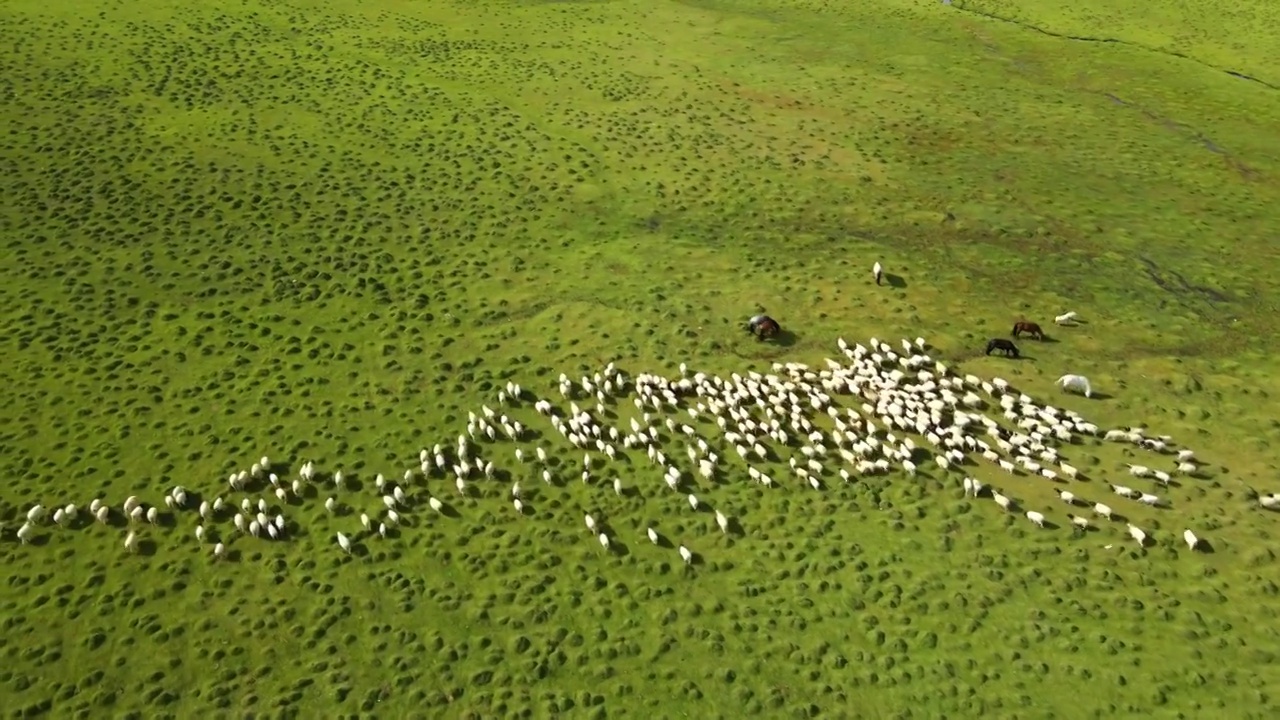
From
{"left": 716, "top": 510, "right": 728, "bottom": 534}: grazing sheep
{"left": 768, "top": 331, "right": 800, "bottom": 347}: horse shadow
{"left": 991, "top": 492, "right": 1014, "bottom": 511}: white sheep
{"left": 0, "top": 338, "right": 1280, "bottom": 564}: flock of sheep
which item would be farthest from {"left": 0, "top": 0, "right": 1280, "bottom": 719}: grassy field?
{"left": 716, "top": 510, "right": 728, "bottom": 534}: grazing sheep

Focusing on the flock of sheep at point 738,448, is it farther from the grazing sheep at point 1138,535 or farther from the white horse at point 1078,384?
the white horse at point 1078,384

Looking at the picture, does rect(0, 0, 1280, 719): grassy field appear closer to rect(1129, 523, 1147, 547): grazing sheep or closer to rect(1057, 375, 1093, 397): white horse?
rect(1057, 375, 1093, 397): white horse

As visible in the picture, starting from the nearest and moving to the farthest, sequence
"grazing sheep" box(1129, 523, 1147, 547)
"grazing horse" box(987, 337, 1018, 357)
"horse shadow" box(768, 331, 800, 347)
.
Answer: "grazing sheep" box(1129, 523, 1147, 547), "grazing horse" box(987, 337, 1018, 357), "horse shadow" box(768, 331, 800, 347)

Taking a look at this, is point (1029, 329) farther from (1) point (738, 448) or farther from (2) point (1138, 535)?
(1) point (738, 448)

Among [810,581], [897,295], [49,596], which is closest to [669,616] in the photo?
[810,581]

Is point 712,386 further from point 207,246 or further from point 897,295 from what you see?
point 207,246
